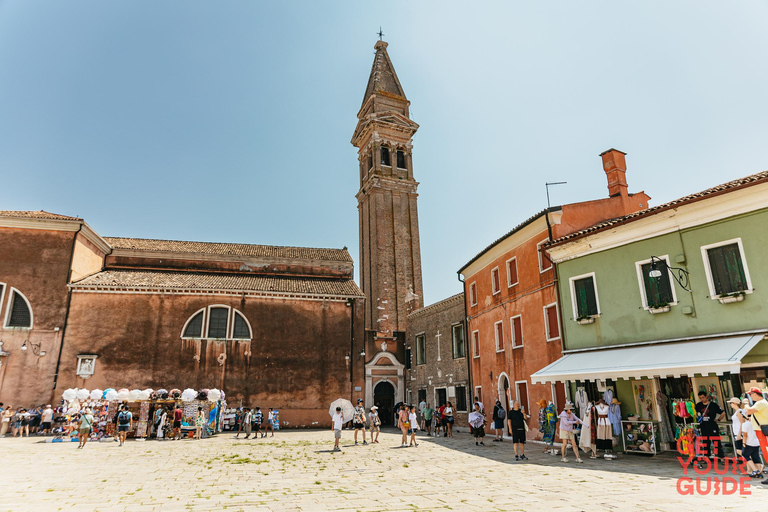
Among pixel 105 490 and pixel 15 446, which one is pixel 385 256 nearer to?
pixel 15 446

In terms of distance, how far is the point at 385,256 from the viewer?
3469 cm

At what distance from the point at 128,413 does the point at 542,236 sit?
16.7 meters

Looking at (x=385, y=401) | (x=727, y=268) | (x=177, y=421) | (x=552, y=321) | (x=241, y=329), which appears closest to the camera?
(x=727, y=268)

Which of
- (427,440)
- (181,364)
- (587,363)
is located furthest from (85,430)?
(587,363)

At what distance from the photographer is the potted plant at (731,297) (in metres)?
11.5

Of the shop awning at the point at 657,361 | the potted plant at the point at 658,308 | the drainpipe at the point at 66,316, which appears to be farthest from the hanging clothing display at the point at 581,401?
the drainpipe at the point at 66,316

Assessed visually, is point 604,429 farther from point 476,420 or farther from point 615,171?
point 615,171

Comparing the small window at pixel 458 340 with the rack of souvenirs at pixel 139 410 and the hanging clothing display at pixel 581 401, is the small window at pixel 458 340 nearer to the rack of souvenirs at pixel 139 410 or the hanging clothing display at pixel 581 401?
the hanging clothing display at pixel 581 401

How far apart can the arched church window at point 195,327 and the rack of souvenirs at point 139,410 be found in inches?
184

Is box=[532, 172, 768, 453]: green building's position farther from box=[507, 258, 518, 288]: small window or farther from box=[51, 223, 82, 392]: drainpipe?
box=[51, 223, 82, 392]: drainpipe

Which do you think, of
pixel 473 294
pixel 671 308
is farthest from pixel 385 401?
pixel 671 308

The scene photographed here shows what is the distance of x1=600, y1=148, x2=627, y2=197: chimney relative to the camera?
19438 millimetres

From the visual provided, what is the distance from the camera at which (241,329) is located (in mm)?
25984

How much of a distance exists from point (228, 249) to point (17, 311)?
11975 millimetres
